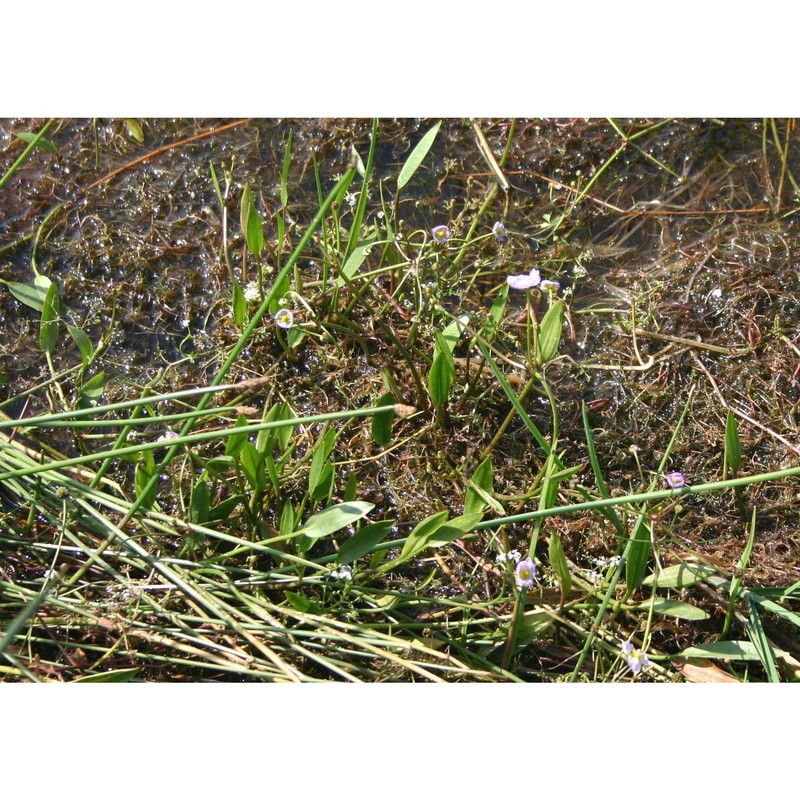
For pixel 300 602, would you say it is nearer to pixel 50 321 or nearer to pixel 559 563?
pixel 559 563

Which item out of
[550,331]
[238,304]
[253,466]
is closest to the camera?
[253,466]

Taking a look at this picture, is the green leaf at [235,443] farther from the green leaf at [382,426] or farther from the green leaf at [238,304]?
the green leaf at [238,304]

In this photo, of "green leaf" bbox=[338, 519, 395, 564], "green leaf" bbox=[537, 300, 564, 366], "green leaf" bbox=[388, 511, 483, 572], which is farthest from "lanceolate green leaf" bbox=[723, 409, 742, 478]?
"green leaf" bbox=[338, 519, 395, 564]

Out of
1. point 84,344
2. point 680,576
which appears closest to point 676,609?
point 680,576

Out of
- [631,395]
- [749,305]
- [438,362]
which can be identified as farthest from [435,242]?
[749,305]

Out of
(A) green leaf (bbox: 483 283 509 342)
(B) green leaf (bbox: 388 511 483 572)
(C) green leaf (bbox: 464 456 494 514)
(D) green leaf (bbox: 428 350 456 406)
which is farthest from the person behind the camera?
(A) green leaf (bbox: 483 283 509 342)

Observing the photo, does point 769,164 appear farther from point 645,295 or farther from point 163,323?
point 163,323

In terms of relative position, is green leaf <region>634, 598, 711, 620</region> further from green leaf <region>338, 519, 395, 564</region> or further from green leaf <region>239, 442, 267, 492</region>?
green leaf <region>239, 442, 267, 492</region>
